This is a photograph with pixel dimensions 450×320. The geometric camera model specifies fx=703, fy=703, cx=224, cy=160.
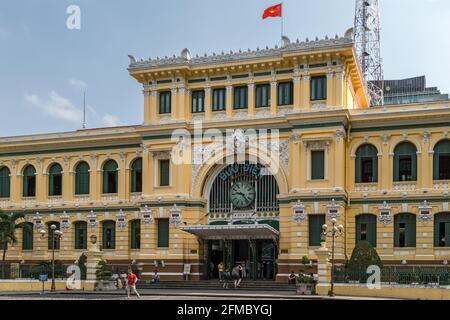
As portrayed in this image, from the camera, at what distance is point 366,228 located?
140 ft

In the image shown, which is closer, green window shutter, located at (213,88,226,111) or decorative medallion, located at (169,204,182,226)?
decorative medallion, located at (169,204,182,226)

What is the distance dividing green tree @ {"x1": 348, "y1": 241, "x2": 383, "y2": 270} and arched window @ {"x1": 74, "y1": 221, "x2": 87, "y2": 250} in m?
21.1

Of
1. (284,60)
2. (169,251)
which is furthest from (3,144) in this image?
(284,60)

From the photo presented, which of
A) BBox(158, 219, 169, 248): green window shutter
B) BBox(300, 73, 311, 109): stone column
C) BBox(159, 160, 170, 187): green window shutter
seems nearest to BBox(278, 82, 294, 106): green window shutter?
BBox(300, 73, 311, 109): stone column

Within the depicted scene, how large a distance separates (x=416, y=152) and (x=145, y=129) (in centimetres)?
1744

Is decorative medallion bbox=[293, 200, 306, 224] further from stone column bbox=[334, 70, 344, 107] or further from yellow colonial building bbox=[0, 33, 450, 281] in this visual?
stone column bbox=[334, 70, 344, 107]

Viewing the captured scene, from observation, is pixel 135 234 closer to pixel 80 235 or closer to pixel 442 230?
pixel 80 235

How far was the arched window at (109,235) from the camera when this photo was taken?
164 ft

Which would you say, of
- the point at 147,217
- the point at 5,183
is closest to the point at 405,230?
the point at 147,217

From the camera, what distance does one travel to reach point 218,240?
46.1m

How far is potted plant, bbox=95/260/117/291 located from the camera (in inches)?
1646

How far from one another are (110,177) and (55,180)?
4.66 metres

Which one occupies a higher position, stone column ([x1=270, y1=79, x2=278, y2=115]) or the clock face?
stone column ([x1=270, y1=79, x2=278, y2=115])
